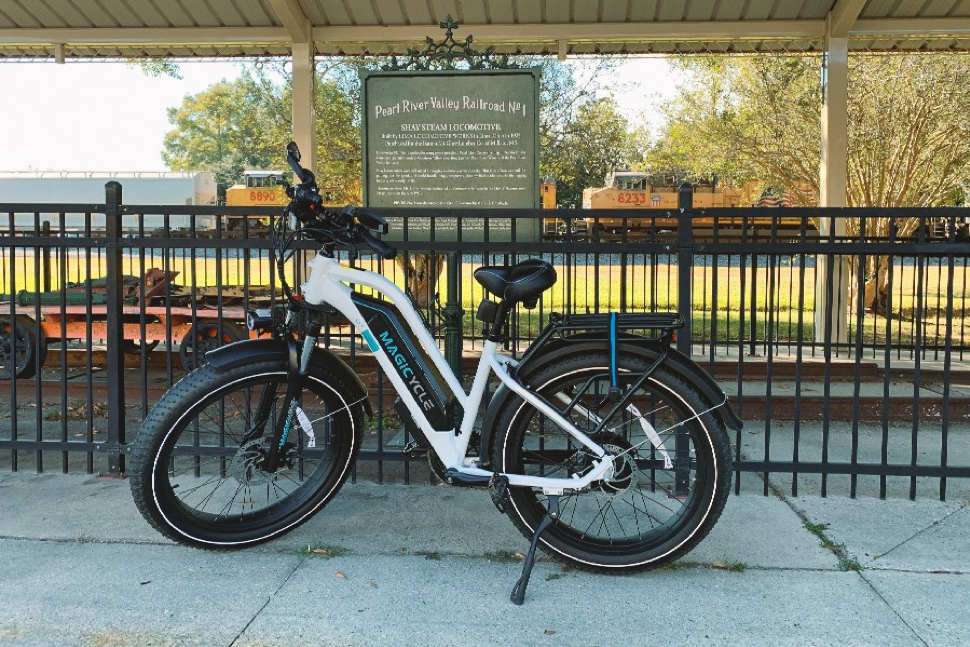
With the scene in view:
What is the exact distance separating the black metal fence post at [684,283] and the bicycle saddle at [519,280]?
1.01 meters

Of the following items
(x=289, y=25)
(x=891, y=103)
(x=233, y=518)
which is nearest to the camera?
(x=233, y=518)

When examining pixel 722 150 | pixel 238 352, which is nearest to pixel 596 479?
pixel 238 352

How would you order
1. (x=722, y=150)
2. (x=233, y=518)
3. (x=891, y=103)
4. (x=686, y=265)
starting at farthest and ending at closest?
(x=722, y=150) → (x=891, y=103) → (x=686, y=265) → (x=233, y=518)

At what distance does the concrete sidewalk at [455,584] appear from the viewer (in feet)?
10.0

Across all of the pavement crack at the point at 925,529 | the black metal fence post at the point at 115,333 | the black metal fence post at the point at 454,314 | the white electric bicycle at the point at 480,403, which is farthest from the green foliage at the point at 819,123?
the black metal fence post at the point at 115,333

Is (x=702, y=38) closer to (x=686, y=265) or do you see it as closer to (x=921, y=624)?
(x=686, y=265)

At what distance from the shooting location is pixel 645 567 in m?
3.51

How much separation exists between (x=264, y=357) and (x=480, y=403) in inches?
36.3

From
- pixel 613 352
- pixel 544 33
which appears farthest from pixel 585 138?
pixel 613 352

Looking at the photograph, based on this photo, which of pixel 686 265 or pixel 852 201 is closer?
pixel 686 265

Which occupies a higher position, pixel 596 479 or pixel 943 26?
pixel 943 26

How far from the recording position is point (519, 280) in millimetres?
3439

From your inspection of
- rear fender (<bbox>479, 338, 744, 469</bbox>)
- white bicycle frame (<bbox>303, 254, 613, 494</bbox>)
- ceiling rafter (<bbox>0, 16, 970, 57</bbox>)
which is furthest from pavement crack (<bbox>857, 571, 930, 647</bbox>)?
ceiling rafter (<bbox>0, 16, 970, 57</bbox>)

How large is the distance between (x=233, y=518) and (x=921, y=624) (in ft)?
8.95
